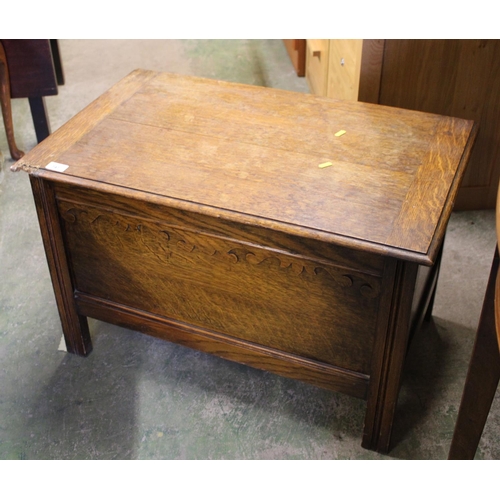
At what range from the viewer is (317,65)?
2.97 meters

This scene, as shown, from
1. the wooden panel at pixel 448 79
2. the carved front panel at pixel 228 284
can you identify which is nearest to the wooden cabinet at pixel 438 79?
the wooden panel at pixel 448 79

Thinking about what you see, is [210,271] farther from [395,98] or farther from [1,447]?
[395,98]

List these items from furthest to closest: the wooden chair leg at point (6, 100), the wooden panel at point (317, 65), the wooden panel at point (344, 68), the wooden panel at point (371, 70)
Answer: the wooden panel at point (317, 65) → the wooden chair leg at point (6, 100) → the wooden panel at point (344, 68) → the wooden panel at point (371, 70)

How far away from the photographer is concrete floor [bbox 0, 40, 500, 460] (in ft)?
5.28

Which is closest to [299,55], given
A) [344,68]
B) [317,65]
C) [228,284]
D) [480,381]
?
[317,65]

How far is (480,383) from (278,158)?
650 mm

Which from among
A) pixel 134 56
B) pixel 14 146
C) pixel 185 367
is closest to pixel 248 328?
pixel 185 367

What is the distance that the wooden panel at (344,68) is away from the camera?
2170 mm

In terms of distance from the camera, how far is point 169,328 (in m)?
1.68

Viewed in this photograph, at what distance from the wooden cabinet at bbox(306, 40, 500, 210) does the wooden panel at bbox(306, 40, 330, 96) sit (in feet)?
1.40

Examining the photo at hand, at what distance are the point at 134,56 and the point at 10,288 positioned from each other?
2032mm

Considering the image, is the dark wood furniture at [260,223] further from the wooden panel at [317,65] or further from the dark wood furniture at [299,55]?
the dark wood furniture at [299,55]

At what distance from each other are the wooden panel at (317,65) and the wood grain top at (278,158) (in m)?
1.04

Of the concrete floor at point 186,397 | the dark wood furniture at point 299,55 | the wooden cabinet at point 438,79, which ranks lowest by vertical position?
the concrete floor at point 186,397
